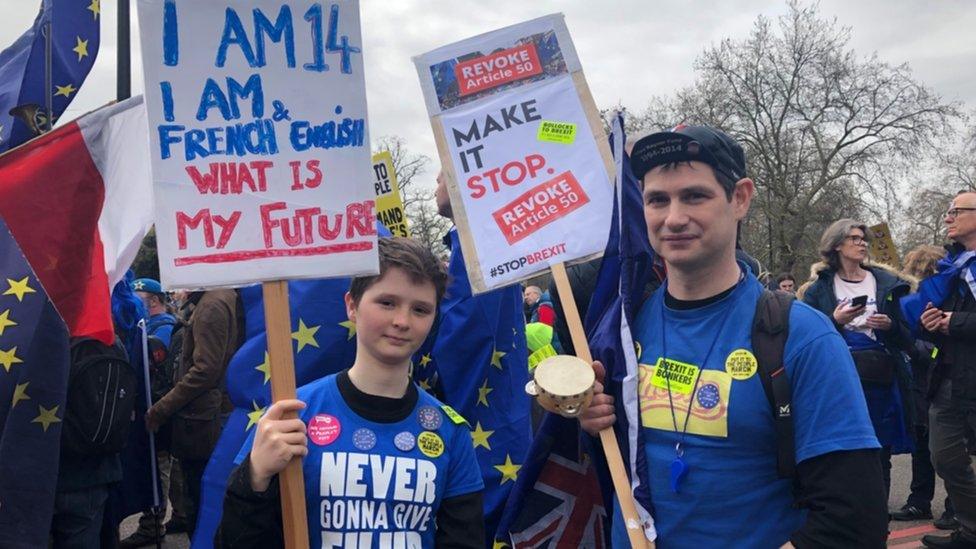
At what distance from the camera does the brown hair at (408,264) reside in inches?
90.7

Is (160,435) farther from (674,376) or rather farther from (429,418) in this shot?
(674,376)

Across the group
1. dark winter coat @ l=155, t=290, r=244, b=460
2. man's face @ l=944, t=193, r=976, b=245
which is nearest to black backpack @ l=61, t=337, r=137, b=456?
dark winter coat @ l=155, t=290, r=244, b=460

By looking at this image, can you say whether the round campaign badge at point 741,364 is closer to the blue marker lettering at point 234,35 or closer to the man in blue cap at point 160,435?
the blue marker lettering at point 234,35

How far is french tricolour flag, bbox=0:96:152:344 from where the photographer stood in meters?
3.02

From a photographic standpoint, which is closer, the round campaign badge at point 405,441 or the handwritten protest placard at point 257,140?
the handwritten protest placard at point 257,140

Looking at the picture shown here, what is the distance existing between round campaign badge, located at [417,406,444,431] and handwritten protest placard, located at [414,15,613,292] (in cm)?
47

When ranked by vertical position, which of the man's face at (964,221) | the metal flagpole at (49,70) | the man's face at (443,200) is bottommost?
the man's face at (964,221)

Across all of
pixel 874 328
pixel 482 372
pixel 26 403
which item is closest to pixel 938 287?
pixel 874 328

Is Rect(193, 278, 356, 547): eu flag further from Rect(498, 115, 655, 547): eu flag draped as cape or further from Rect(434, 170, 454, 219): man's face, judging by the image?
Rect(498, 115, 655, 547): eu flag draped as cape

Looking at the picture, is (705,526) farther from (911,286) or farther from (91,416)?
(911,286)

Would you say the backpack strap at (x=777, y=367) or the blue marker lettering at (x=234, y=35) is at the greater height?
the blue marker lettering at (x=234, y=35)

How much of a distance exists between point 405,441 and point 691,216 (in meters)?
0.98

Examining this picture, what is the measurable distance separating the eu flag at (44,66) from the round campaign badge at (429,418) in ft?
7.60

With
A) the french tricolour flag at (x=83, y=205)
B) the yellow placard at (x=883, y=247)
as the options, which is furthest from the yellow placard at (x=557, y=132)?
the yellow placard at (x=883, y=247)
